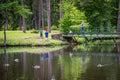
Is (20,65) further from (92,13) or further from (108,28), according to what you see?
(92,13)

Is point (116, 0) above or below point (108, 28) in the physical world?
above

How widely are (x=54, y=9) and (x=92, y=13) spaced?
2989 centimetres

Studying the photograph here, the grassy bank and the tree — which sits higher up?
the tree

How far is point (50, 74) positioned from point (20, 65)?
6.31 meters

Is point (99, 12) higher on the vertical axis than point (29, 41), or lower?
higher

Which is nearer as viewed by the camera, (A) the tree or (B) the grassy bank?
(B) the grassy bank

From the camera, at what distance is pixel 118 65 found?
104 feet

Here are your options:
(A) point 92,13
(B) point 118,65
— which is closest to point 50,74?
(B) point 118,65

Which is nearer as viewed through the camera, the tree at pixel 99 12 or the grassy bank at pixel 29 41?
the grassy bank at pixel 29 41

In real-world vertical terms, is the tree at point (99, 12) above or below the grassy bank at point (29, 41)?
above

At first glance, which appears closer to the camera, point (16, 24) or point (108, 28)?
point (108, 28)

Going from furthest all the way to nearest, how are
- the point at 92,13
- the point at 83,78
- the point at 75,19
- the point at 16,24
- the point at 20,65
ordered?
the point at 16,24 → the point at 92,13 → the point at 75,19 → the point at 20,65 → the point at 83,78

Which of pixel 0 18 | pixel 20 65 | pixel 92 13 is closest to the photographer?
pixel 20 65

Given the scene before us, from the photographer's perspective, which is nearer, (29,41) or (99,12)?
(29,41)
